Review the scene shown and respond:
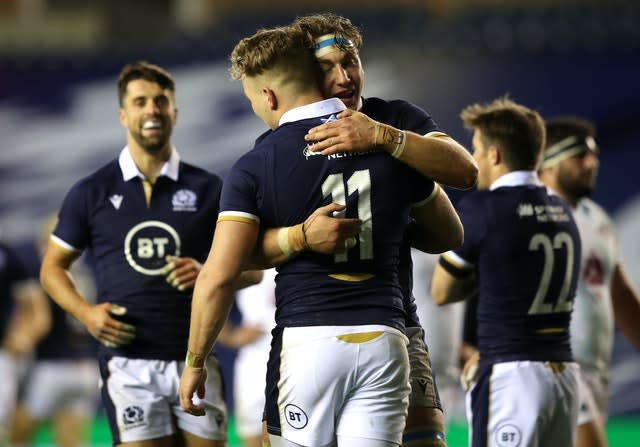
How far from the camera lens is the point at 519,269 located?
4977 mm

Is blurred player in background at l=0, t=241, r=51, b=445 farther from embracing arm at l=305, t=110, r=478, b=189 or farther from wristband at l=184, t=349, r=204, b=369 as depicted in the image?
embracing arm at l=305, t=110, r=478, b=189

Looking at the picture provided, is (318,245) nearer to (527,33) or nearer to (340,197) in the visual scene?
(340,197)

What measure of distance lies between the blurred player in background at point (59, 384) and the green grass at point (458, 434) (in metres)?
1.79

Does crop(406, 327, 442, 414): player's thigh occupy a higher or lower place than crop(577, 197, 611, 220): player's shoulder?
lower

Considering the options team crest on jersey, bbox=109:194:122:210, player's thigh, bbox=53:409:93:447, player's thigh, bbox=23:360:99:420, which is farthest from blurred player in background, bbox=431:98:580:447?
player's thigh, bbox=53:409:93:447

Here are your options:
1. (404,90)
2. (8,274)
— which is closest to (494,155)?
(8,274)

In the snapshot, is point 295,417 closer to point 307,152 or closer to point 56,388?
point 307,152

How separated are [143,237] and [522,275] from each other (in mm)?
1894

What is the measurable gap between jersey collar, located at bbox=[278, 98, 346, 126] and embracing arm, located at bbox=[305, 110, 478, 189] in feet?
0.28

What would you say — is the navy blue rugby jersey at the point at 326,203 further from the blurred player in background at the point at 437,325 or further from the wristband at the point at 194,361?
the blurred player in background at the point at 437,325

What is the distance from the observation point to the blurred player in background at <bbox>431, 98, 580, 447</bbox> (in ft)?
16.1

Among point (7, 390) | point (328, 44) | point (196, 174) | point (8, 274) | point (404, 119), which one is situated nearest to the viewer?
point (328, 44)

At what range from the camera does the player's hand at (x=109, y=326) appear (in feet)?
16.9

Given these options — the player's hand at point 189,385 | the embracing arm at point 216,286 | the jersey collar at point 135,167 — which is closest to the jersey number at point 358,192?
the embracing arm at point 216,286
